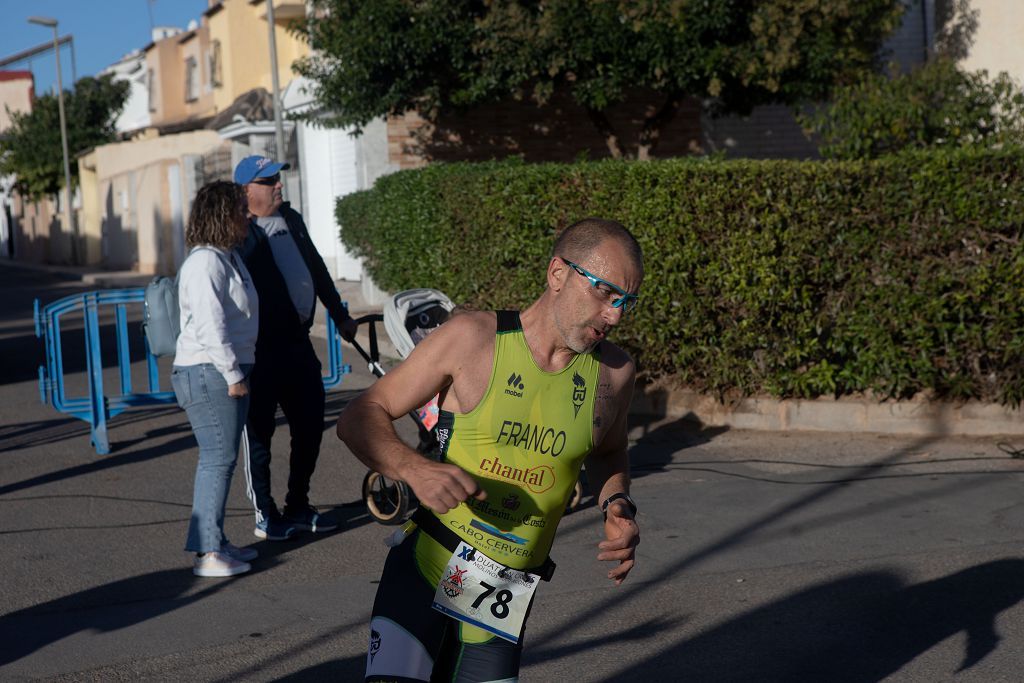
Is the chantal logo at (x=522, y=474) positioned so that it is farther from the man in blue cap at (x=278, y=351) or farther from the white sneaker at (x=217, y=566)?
the man in blue cap at (x=278, y=351)

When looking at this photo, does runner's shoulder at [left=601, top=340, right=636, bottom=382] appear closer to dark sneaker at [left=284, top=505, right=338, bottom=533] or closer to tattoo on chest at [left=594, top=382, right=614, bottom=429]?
tattoo on chest at [left=594, top=382, right=614, bottom=429]

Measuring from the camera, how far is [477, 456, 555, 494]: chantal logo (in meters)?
3.15

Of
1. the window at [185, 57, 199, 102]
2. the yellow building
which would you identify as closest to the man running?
the yellow building

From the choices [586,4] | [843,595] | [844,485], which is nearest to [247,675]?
[843,595]

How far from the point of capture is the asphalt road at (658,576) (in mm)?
4980

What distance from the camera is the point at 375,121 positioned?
806 inches

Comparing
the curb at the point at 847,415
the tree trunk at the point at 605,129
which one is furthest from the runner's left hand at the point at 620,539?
the tree trunk at the point at 605,129

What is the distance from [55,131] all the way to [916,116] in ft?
139

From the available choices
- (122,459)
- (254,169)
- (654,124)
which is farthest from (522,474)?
(654,124)

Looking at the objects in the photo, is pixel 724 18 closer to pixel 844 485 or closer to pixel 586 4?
pixel 586 4

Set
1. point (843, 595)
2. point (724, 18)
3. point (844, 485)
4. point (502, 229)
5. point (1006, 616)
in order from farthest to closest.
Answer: point (724, 18) → point (502, 229) → point (844, 485) → point (843, 595) → point (1006, 616)

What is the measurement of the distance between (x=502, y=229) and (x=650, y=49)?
6194 mm

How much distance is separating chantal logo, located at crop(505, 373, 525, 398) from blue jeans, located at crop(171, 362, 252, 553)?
328 cm

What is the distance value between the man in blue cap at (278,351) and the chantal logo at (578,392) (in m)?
3.78
